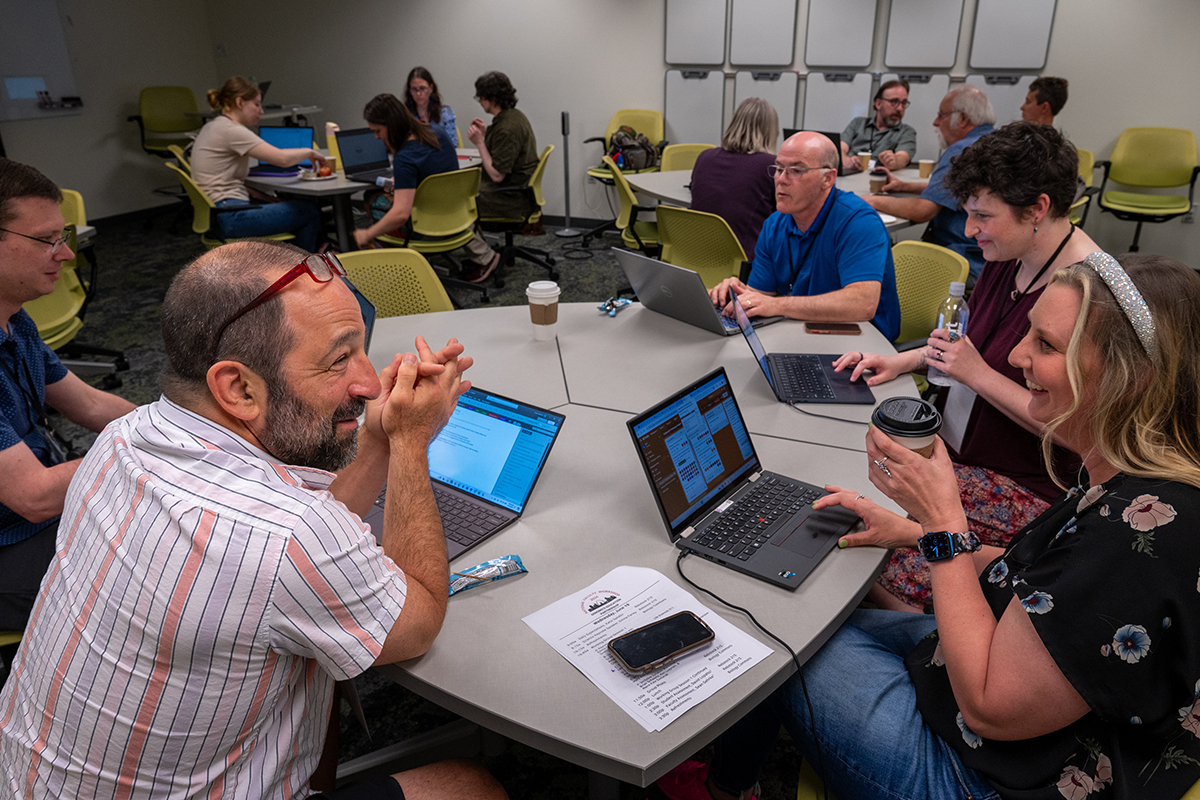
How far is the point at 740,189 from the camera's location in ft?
12.2

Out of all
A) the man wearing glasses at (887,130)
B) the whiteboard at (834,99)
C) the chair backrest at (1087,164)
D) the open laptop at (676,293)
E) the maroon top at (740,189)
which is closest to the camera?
the open laptop at (676,293)

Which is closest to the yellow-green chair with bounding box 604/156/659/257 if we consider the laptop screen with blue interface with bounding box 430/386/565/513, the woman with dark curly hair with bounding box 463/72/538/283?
the woman with dark curly hair with bounding box 463/72/538/283

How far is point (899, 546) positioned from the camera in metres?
1.38

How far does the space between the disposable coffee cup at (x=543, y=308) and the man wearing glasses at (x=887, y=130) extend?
3.67 meters

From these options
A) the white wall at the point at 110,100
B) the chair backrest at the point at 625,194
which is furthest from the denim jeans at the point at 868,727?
the white wall at the point at 110,100

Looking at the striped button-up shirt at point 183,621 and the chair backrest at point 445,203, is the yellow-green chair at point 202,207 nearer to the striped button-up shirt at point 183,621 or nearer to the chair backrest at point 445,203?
the chair backrest at point 445,203

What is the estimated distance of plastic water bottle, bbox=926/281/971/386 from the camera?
1.97 metres

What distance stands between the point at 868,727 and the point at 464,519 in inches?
32.0

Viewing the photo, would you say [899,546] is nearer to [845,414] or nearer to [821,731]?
[821,731]

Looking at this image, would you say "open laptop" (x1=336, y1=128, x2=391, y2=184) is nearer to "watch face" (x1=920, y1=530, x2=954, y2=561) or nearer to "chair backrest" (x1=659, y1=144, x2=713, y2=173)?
"chair backrest" (x1=659, y1=144, x2=713, y2=173)

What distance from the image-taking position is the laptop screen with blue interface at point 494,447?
1496mm

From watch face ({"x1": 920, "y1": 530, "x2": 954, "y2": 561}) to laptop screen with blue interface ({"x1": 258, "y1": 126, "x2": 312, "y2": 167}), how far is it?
5.38 meters

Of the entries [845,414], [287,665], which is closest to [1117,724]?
[845,414]

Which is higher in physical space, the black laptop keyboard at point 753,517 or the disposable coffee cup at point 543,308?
the disposable coffee cup at point 543,308
